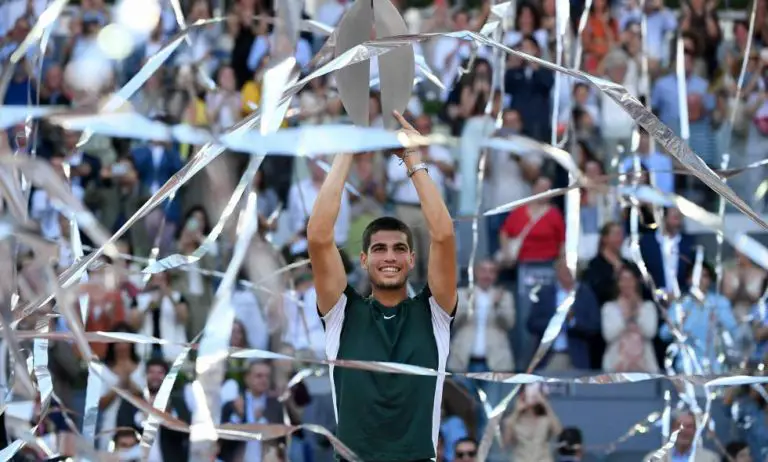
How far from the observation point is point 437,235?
5156mm

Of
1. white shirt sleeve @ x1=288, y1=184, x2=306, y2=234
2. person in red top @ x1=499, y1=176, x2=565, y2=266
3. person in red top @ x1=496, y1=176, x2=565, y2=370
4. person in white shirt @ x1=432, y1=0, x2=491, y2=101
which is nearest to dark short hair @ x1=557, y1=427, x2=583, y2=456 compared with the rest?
person in red top @ x1=496, y1=176, x2=565, y2=370

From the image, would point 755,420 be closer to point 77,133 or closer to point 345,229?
point 345,229

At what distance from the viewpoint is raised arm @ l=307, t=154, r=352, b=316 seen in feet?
16.8

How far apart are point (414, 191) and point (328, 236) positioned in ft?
15.7

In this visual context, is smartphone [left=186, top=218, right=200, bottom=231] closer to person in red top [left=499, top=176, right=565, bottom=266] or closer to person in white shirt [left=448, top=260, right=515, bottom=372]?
person in white shirt [left=448, top=260, right=515, bottom=372]

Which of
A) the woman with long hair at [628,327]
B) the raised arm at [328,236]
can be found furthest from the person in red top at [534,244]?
the raised arm at [328,236]

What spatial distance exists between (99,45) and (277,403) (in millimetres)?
3489

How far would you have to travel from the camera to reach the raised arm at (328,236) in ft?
16.8

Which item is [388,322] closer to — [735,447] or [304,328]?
[304,328]

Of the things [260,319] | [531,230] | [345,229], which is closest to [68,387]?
[260,319]

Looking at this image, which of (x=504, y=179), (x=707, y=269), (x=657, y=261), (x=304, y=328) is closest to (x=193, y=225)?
(x=304, y=328)

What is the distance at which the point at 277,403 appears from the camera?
27.9 feet

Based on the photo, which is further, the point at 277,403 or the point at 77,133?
the point at 77,133

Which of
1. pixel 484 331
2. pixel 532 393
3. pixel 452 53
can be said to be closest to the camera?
pixel 532 393
